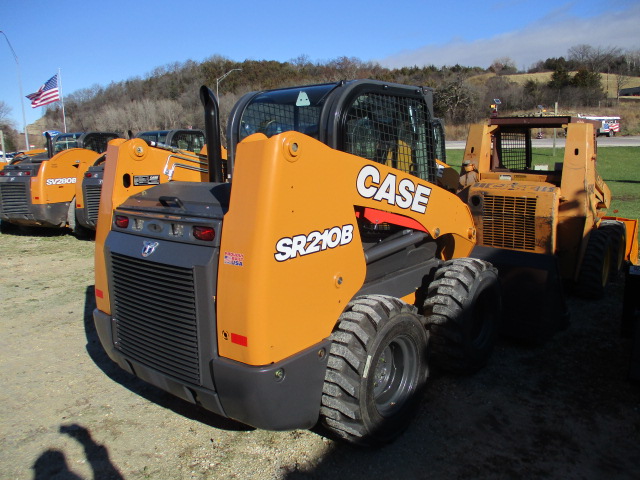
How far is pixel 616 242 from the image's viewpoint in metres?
6.41

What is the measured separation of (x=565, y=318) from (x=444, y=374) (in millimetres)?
1547

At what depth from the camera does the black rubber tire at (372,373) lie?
3.03 meters

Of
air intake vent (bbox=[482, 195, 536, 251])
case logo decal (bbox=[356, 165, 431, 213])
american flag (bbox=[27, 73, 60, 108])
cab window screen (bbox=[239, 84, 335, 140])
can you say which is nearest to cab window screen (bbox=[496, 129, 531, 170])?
air intake vent (bbox=[482, 195, 536, 251])

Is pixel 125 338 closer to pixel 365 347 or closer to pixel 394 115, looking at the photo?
pixel 365 347

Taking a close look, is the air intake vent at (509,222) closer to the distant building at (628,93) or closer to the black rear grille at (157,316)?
the black rear grille at (157,316)

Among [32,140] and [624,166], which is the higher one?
[32,140]

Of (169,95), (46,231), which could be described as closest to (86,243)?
(46,231)

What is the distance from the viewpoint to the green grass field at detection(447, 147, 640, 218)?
1183cm

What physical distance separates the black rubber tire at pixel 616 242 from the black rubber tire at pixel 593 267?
0.81ft

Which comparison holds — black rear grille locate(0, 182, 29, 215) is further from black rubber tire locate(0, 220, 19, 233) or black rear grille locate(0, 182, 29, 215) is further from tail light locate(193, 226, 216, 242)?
tail light locate(193, 226, 216, 242)

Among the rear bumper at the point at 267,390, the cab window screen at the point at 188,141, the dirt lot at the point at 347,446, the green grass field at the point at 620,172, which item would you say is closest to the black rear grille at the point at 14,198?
the cab window screen at the point at 188,141

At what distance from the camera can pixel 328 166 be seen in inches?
115

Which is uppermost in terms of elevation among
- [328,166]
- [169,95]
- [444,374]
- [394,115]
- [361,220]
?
[169,95]

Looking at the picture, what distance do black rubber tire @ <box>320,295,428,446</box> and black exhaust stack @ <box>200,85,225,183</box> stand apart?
1.52 m
